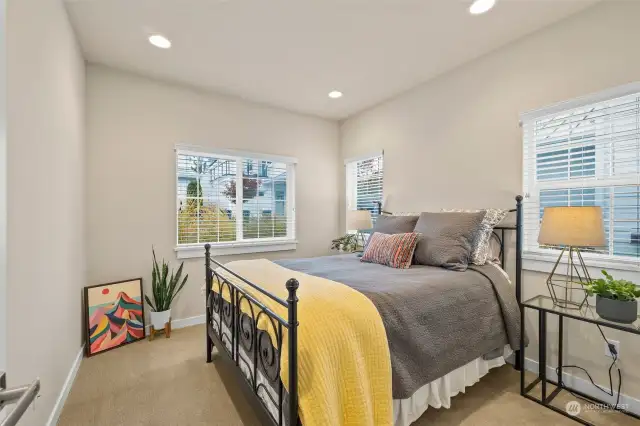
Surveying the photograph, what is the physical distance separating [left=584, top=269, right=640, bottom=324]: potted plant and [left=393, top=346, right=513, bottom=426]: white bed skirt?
0.73m

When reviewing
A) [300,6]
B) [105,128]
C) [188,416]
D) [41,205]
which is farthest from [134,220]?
[300,6]

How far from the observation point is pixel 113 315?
A: 2750mm

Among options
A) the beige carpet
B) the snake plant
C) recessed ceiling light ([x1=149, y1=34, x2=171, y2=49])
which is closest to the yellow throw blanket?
the beige carpet

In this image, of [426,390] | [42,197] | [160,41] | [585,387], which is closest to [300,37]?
[160,41]

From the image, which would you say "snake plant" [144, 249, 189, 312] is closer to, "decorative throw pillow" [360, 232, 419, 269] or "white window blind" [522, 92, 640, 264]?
"decorative throw pillow" [360, 232, 419, 269]

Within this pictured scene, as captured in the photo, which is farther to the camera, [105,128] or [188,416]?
[105,128]

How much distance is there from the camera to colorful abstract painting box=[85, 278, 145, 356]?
2.62 meters

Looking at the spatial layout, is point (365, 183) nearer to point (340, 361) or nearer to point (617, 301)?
point (617, 301)

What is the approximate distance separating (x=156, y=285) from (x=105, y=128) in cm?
164

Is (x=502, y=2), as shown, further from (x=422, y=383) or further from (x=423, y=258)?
(x=422, y=383)

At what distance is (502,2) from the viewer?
2.00 meters

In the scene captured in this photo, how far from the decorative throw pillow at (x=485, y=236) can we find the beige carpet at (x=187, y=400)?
0.91 m

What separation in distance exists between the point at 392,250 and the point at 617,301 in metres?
1.35

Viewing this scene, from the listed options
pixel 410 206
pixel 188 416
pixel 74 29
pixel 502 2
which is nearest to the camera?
pixel 188 416
